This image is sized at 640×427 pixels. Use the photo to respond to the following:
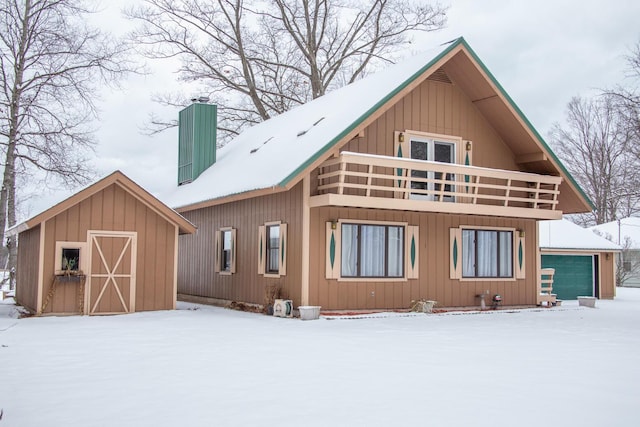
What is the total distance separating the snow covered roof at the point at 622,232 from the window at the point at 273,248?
2576 cm

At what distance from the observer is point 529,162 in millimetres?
20297

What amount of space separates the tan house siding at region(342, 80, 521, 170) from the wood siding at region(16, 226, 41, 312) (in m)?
7.61

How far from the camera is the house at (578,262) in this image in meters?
27.3

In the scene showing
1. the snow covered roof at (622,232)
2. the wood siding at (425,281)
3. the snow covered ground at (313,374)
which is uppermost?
the snow covered roof at (622,232)

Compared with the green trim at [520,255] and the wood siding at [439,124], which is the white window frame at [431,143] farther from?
the green trim at [520,255]

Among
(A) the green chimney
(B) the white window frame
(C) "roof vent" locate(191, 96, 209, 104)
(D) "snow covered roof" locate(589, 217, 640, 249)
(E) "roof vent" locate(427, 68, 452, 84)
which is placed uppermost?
(C) "roof vent" locate(191, 96, 209, 104)

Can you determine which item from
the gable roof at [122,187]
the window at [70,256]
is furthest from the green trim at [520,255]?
the window at [70,256]

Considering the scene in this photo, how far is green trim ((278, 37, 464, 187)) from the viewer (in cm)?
1565

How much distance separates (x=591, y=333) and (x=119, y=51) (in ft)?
62.3

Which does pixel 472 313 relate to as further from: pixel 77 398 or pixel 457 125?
pixel 77 398

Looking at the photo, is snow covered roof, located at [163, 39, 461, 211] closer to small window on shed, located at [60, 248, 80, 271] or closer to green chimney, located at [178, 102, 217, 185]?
green chimney, located at [178, 102, 217, 185]

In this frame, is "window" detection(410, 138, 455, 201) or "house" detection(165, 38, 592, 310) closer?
"house" detection(165, 38, 592, 310)

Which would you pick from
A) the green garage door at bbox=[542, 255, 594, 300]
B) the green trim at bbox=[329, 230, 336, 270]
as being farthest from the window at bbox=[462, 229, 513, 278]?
the green garage door at bbox=[542, 255, 594, 300]

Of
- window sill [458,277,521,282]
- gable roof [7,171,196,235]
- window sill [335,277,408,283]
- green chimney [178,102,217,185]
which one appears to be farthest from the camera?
green chimney [178,102,217,185]
